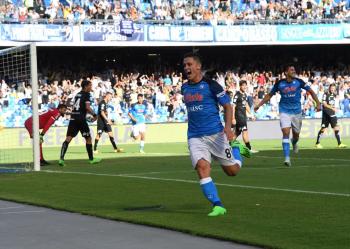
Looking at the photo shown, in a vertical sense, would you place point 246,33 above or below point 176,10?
below

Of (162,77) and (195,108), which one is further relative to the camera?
(162,77)

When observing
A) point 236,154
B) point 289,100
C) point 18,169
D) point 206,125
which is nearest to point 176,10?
point 18,169

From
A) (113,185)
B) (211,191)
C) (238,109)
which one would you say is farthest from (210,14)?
(211,191)

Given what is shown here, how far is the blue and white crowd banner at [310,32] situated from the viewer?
49812 millimetres

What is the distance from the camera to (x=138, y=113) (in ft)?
103

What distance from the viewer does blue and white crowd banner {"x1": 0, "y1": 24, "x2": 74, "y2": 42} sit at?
41.8 meters

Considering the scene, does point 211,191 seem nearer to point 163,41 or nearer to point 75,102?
point 75,102

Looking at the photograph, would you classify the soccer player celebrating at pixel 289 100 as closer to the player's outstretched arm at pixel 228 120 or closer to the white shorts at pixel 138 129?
the player's outstretched arm at pixel 228 120

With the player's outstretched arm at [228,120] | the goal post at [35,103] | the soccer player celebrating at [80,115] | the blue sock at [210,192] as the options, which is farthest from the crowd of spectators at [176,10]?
the blue sock at [210,192]

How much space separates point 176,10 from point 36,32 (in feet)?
29.9

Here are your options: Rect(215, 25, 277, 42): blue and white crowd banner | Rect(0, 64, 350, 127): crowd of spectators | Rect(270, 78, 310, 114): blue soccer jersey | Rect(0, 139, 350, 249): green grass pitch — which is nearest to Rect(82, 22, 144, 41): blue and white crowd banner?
Rect(0, 64, 350, 127): crowd of spectators

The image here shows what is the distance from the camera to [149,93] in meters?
45.2

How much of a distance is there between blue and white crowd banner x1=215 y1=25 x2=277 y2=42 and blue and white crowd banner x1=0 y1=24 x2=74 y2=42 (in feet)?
28.8

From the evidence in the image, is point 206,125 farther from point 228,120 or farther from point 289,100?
point 289,100
